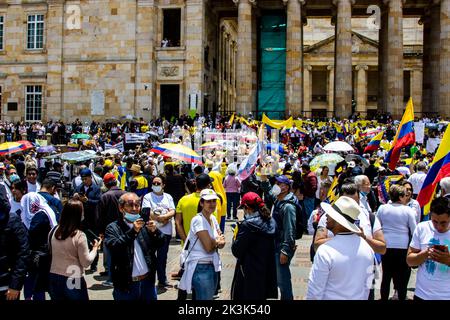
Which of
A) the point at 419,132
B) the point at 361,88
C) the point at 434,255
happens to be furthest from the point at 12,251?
the point at 361,88

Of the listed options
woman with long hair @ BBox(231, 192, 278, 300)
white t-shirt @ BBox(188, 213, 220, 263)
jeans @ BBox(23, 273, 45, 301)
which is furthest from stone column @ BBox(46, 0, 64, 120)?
A: woman with long hair @ BBox(231, 192, 278, 300)

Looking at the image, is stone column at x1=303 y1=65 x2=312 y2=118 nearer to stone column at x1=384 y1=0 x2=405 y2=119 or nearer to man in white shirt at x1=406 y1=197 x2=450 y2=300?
stone column at x1=384 y1=0 x2=405 y2=119

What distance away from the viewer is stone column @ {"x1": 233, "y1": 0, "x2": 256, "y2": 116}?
37.9 meters

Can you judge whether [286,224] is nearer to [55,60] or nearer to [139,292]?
[139,292]

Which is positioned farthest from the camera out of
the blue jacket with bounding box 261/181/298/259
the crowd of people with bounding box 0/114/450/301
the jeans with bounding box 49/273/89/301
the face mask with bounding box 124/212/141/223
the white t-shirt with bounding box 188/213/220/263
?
the blue jacket with bounding box 261/181/298/259

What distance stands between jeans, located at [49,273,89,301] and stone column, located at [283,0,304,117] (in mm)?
31780

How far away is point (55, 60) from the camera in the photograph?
4059 centimetres

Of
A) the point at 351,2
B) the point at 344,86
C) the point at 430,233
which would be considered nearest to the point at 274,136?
the point at 344,86

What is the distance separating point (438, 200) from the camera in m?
6.03

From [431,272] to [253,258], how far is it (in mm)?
2024

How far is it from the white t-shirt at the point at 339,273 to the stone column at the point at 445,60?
35.1m

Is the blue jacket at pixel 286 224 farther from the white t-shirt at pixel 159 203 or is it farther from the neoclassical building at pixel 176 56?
the neoclassical building at pixel 176 56

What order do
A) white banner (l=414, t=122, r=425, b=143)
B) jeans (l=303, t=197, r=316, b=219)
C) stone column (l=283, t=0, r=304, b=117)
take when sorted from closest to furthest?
jeans (l=303, t=197, r=316, b=219) → white banner (l=414, t=122, r=425, b=143) → stone column (l=283, t=0, r=304, b=117)
